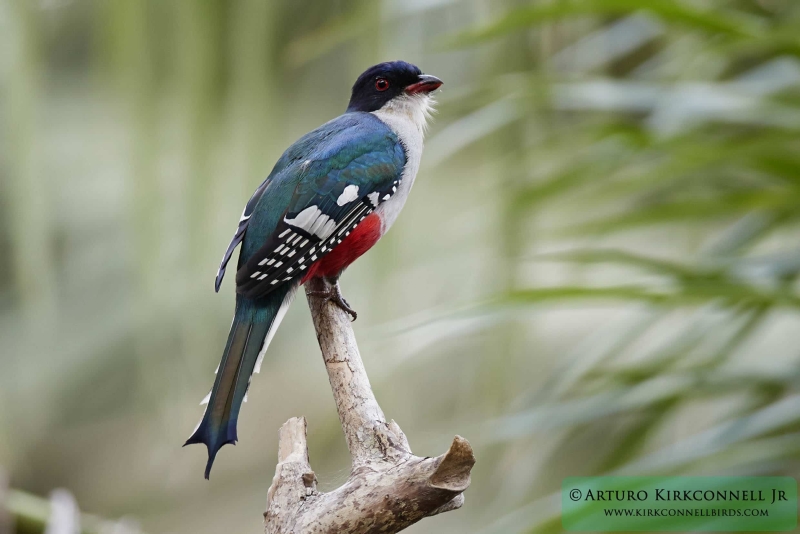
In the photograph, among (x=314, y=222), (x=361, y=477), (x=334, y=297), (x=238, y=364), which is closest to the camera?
(x=361, y=477)

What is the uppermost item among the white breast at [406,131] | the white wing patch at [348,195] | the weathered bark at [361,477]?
the white breast at [406,131]

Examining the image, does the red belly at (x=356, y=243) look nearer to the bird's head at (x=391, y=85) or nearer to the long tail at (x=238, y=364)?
the long tail at (x=238, y=364)

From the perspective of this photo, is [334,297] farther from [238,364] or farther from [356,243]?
[238,364]

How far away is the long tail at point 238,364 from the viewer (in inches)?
37.5

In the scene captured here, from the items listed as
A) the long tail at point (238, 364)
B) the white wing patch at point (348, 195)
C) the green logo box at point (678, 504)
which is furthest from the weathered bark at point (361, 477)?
the green logo box at point (678, 504)

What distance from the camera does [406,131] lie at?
146 cm

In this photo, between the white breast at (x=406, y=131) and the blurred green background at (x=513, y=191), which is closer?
the blurred green background at (x=513, y=191)

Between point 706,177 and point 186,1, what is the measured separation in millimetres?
1244

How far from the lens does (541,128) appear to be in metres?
1.78

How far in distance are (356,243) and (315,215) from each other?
108 mm

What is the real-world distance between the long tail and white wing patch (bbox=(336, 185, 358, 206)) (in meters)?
0.14

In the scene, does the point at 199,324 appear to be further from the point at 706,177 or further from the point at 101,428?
the point at 101,428

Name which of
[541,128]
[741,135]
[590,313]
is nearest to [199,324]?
[541,128]

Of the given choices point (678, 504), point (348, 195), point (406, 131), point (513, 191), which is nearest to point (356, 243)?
point (348, 195)
